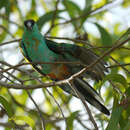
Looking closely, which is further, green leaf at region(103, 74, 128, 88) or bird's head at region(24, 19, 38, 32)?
bird's head at region(24, 19, 38, 32)

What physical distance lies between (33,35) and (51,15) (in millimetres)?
392

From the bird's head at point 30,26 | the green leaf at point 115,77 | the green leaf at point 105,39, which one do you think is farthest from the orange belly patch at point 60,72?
the green leaf at point 115,77

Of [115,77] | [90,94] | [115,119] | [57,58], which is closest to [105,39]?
[57,58]

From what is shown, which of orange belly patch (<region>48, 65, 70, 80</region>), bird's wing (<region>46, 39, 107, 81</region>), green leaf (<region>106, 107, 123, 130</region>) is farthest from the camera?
orange belly patch (<region>48, 65, 70, 80</region>)

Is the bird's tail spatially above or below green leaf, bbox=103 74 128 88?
above

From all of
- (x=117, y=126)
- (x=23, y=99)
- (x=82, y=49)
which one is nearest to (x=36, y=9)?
(x=23, y=99)

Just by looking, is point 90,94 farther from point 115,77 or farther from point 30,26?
point 30,26

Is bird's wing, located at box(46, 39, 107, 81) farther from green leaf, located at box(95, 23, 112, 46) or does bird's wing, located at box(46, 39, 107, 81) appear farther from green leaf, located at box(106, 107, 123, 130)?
green leaf, located at box(95, 23, 112, 46)

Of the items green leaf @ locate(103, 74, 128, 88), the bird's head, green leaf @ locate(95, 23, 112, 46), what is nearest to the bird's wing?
green leaf @ locate(103, 74, 128, 88)

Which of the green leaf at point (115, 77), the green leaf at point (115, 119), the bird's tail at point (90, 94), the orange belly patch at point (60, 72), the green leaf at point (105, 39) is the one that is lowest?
the green leaf at point (115, 119)

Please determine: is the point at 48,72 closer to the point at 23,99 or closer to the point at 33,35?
the point at 33,35

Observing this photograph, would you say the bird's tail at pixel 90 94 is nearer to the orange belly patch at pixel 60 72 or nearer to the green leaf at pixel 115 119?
the orange belly patch at pixel 60 72

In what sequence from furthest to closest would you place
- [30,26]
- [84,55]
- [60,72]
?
[30,26]
[60,72]
[84,55]

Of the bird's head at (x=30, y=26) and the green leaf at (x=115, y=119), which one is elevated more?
the bird's head at (x=30, y=26)
